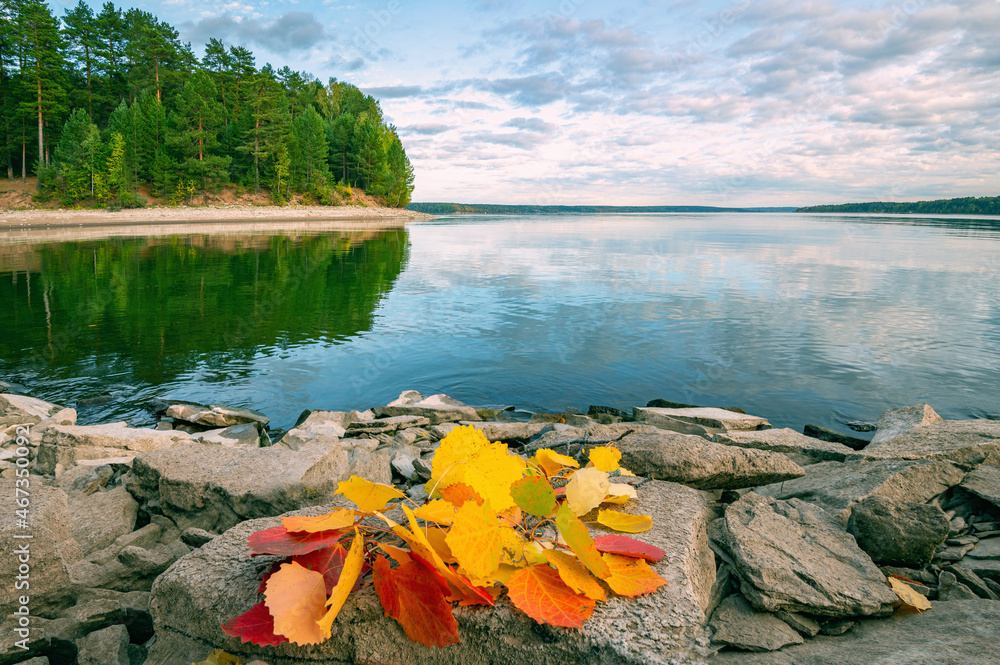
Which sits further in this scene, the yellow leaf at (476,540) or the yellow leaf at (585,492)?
the yellow leaf at (585,492)

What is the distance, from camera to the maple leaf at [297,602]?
1421mm

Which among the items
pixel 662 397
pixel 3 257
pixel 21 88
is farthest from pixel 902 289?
pixel 21 88

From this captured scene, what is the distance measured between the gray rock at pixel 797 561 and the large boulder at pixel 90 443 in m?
5.06

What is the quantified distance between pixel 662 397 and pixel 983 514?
5.70 meters

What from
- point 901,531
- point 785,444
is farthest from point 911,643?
point 785,444

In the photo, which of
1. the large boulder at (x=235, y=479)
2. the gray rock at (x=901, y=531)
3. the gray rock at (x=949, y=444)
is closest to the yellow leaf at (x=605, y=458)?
the gray rock at (x=901, y=531)

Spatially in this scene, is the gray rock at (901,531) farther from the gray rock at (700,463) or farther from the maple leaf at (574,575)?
the maple leaf at (574,575)

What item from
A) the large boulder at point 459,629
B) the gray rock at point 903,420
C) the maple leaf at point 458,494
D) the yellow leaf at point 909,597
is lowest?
the gray rock at point 903,420

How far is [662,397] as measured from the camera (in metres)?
8.89

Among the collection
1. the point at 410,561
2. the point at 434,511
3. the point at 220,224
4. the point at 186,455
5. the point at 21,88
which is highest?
the point at 21,88

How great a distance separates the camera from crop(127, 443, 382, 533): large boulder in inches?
141

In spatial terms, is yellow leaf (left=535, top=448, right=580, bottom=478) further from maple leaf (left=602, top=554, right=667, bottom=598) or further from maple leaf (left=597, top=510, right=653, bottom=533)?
maple leaf (left=602, top=554, right=667, bottom=598)

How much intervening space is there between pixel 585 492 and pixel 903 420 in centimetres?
638

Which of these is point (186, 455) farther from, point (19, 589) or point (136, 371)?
point (136, 371)
